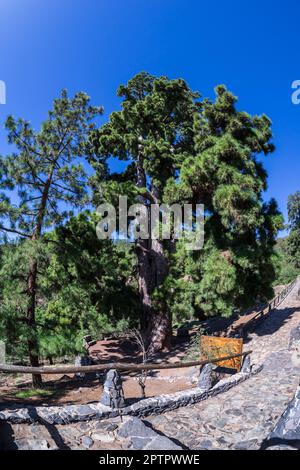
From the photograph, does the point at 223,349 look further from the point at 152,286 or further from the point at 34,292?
the point at 34,292

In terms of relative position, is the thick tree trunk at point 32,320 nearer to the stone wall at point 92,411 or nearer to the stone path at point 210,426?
the stone wall at point 92,411

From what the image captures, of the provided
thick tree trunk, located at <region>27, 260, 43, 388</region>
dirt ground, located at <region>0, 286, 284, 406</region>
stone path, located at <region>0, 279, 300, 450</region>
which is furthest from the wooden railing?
thick tree trunk, located at <region>27, 260, 43, 388</region>

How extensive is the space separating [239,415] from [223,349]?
4.28 m

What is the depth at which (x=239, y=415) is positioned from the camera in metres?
5.42

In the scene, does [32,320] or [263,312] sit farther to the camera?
[263,312]

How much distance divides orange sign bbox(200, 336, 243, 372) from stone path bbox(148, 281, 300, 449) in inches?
33.0

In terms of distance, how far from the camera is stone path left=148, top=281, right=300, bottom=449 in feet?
14.5

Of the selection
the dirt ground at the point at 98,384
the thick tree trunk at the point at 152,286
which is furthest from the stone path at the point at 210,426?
the thick tree trunk at the point at 152,286

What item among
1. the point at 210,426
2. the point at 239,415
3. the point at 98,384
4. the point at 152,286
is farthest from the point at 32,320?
the point at 152,286

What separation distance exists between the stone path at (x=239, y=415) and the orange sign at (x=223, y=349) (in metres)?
0.84

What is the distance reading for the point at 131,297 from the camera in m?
15.2

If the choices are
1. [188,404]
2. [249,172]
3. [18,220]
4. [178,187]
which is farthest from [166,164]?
[188,404]

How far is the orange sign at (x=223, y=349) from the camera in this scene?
9031mm
